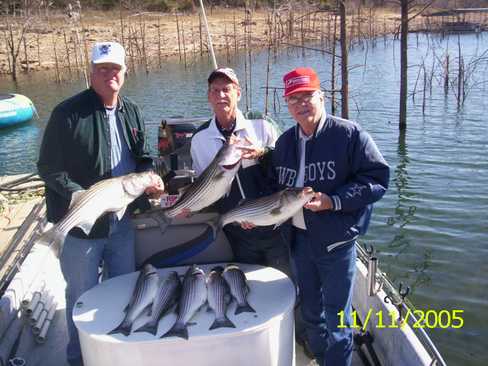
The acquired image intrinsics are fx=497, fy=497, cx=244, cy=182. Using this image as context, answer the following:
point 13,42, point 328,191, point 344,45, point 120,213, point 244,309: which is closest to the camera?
point 244,309

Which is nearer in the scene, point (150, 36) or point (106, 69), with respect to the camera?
point (106, 69)

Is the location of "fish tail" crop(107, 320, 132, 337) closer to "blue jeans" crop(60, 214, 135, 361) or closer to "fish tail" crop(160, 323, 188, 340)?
"fish tail" crop(160, 323, 188, 340)

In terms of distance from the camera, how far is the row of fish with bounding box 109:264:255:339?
11.3 feet

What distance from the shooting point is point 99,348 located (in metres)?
3.31

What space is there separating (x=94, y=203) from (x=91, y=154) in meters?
0.42

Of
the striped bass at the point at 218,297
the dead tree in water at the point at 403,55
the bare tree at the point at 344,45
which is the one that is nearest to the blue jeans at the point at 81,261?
the striped bass at the point at 218,297

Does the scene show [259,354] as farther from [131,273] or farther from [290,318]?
[131,273]

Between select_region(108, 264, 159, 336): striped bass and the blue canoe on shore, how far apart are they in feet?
66.3

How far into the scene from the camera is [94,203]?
3572 millimetres

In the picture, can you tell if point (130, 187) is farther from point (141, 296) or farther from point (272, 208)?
point (272, 208)

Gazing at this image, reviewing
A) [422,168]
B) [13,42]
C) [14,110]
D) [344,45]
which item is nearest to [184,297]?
[422,168]
